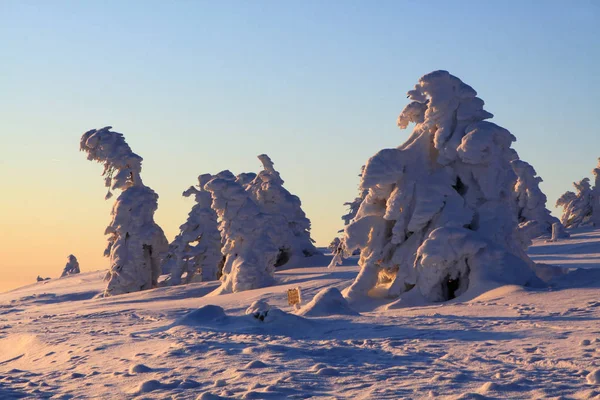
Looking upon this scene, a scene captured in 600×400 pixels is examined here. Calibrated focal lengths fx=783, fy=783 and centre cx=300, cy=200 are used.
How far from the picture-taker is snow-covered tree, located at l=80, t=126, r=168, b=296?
117 ft

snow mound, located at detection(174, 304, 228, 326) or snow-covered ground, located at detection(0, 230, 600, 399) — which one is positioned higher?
snow mound, located at detection(174, 304, 228, 326)

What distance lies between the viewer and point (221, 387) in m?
10.8

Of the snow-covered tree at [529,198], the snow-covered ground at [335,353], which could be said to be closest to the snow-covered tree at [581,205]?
the snow-covered tree at [529,198]

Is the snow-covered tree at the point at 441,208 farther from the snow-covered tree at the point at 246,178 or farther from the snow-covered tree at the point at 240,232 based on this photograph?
the snow-covered tree at the point at 246,178

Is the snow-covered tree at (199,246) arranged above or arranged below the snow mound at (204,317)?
above

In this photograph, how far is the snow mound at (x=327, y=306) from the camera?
18516 mm

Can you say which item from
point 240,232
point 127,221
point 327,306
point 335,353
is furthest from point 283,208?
point 335,353

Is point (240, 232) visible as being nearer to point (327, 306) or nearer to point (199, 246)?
point (199, 246)

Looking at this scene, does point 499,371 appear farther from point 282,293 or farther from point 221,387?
point 282,293

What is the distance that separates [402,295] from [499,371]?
1105cm

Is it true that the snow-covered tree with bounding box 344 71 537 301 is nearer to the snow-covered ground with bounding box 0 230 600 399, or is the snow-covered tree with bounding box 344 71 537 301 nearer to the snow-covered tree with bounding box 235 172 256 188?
the snow-covered ground with bounding box 0 230 600 399

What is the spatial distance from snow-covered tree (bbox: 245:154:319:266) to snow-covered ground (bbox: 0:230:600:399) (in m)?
17.9

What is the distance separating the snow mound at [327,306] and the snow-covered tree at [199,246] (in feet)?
66.0

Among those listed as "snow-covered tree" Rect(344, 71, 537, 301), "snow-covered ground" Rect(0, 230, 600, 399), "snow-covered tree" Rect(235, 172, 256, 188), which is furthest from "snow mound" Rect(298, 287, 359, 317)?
"snow-covered tree" Rect(235, 172, 256, 188)
